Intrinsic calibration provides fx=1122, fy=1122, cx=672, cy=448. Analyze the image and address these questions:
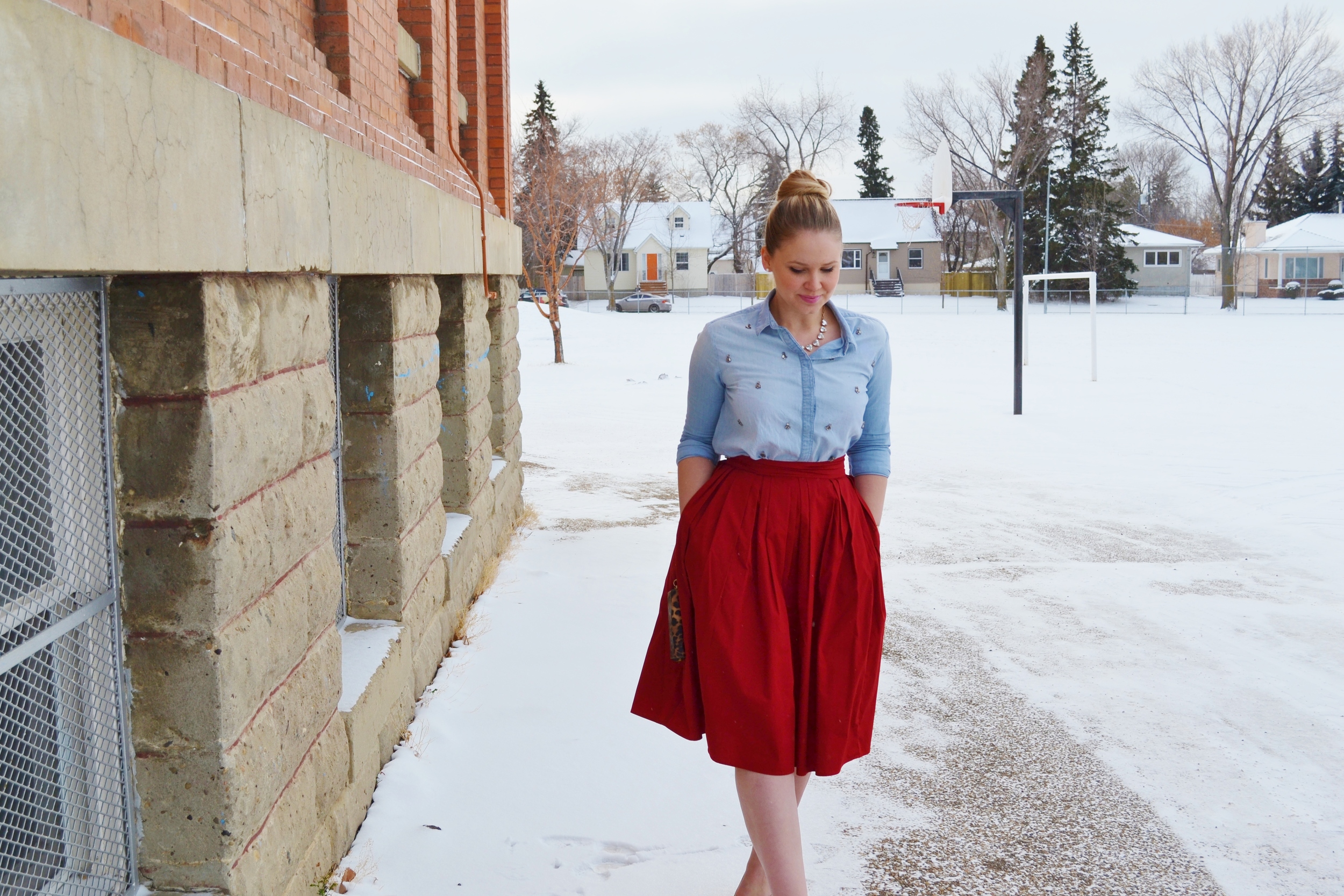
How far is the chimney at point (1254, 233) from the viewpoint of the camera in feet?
171

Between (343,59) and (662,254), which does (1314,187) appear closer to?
(662,254)

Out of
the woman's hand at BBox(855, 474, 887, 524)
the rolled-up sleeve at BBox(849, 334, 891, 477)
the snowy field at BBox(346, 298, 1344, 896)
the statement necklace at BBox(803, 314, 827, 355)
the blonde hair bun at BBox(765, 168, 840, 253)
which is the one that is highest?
the blonde hair bun at BBox(765, 168, 840, 253)

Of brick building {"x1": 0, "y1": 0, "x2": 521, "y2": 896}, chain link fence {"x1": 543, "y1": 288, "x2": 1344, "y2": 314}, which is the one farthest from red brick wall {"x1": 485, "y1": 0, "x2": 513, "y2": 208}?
chain link fence {"x1": 543, "y1": 288, "x2": 1344, "y2": 314}

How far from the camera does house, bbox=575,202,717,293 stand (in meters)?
55.4

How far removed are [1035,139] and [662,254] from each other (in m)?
18.2

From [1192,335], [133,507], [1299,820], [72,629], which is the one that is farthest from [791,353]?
[1192,335]

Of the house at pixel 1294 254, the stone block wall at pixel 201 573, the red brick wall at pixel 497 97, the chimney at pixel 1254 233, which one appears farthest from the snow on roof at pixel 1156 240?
the stone block wall at pixel 201 573

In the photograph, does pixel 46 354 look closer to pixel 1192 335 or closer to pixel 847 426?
pixel 847 426

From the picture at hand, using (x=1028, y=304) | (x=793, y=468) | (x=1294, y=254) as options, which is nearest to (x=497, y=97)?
(x=793, y=468)

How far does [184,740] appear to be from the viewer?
7.70 ft

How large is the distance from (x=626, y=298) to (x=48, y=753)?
4339cm

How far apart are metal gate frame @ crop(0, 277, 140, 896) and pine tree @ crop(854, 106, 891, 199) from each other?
6905 centimetres

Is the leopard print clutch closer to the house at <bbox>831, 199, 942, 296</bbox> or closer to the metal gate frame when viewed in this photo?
the metal gate frame

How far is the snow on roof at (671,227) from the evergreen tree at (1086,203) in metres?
16.8
